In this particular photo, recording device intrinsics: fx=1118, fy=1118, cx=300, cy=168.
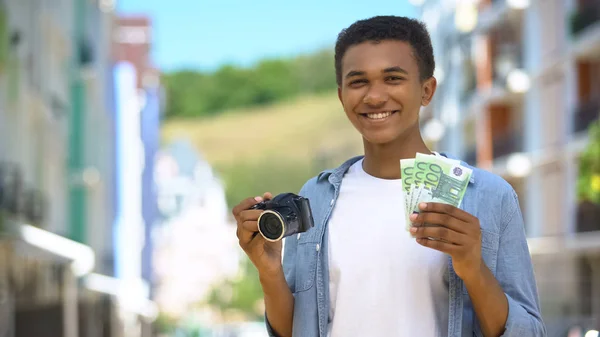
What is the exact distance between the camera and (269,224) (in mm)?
2961

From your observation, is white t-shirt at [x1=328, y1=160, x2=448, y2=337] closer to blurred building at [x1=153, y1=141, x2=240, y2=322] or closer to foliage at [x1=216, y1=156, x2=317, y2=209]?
blurred building at [x1=153, y1=141, x2=240, y2=322]

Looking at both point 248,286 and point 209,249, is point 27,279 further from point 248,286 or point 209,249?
point 248,286

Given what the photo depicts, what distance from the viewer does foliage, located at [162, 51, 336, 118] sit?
6078 inches

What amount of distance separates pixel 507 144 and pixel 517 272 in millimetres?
36750

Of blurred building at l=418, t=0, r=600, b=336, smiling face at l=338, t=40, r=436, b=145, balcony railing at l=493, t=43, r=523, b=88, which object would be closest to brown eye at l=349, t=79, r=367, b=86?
smiling face at l=338, t=40, r=436, b=145

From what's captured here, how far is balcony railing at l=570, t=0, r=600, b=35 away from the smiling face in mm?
28240

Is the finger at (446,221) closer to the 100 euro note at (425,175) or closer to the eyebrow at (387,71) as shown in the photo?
the 100 euro note at (425,175)

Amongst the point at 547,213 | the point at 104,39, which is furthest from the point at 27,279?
the point at 547,213

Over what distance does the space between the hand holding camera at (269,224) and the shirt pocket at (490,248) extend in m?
0.46

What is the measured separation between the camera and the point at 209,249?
266 ft

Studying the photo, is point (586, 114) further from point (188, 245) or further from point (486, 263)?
point (188, 245)

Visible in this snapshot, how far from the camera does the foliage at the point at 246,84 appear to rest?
154375mm

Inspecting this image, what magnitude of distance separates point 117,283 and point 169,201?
209 feet

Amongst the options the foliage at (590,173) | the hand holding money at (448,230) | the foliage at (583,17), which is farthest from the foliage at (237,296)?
the hand holding money at (448,230)
